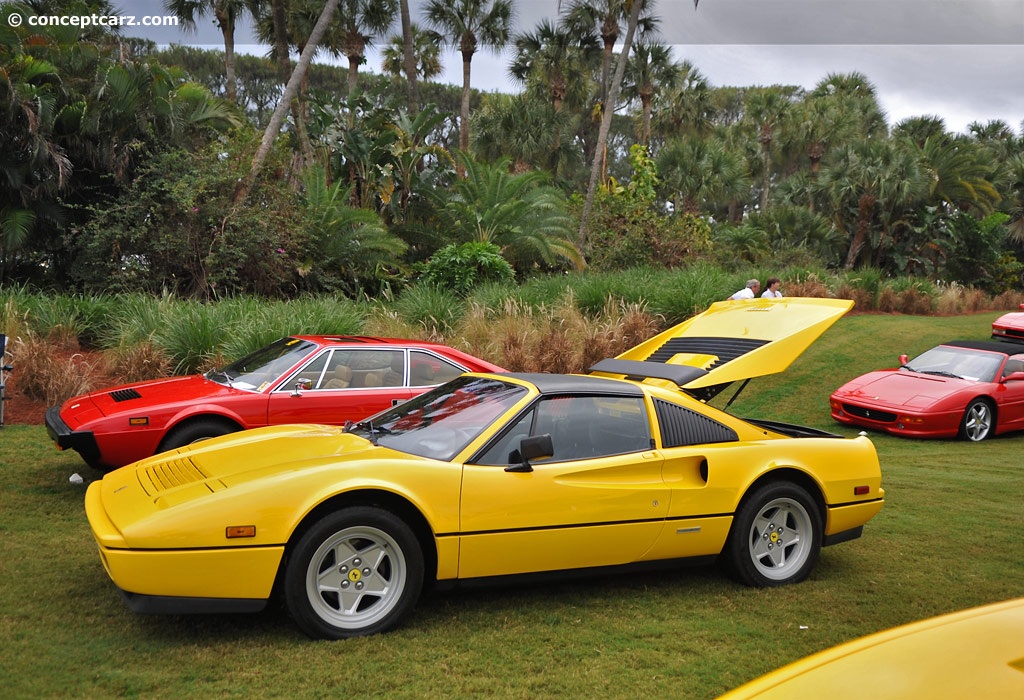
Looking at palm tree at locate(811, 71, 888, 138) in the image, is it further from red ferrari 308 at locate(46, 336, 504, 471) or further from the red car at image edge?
red ferrari 308 at locate(46, 336, 504, 471)

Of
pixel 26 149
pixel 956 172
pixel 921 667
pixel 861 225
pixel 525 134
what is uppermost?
pixel 525 134

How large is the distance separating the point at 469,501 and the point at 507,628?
70 cm

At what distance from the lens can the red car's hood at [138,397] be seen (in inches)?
283

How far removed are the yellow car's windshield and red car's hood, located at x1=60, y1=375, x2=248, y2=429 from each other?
2.69 metres

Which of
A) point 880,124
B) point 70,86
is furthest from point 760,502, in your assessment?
point 880,124

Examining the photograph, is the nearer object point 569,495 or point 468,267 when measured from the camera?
point 569,495

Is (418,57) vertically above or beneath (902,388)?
above

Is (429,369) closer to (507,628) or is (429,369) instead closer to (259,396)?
(259,396)

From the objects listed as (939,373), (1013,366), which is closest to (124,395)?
(939,373)

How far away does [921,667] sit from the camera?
215 cm

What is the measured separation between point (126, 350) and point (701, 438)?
8.76 metres

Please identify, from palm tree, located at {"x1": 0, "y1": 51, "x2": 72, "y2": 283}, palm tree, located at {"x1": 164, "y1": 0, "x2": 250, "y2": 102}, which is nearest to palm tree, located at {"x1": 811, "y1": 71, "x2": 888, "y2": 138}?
palm tree, located at {"x1": 164, "y1": 0, "x2": 250, "y2": 102}

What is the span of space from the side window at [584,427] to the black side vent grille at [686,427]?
0.41ft

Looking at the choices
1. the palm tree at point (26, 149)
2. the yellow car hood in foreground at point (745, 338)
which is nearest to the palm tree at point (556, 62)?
the palm tree at point (26, 149)
